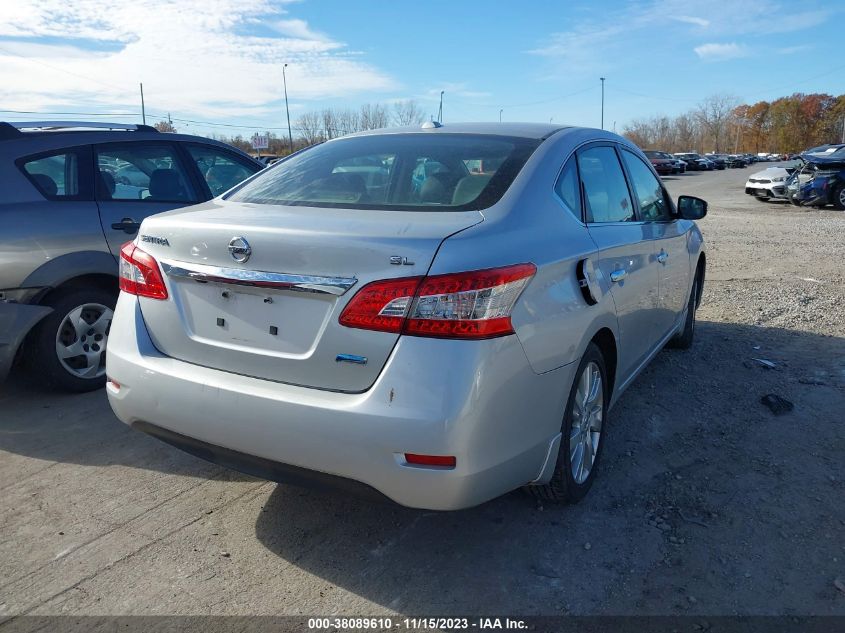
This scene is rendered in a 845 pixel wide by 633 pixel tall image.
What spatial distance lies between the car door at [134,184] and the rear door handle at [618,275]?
321 cm

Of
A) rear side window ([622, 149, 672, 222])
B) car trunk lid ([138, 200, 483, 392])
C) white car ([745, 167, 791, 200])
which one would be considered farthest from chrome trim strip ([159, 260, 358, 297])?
white car ([745, 167, 791, 200])

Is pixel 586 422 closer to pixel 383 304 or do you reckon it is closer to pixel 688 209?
pixel 383 304

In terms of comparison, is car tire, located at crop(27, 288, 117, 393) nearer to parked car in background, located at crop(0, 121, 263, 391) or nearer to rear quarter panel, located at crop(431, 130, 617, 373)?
parked car in background, located at crop(0, 121, 263, 391)

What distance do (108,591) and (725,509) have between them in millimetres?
2651

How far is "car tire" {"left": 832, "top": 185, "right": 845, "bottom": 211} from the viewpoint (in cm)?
1939

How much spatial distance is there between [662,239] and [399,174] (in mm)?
1905

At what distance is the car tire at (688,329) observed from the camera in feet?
17.6

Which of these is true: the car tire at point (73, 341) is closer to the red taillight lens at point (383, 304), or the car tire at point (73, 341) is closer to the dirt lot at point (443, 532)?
the dirt lot at point (443, 532)

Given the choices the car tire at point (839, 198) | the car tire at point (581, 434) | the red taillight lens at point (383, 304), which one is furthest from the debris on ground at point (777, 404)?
the car tire at point (839, 198)

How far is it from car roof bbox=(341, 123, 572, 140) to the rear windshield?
8 centimetres

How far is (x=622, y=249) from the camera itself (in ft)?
11.4

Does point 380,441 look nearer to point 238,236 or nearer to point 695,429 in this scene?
point 238,236

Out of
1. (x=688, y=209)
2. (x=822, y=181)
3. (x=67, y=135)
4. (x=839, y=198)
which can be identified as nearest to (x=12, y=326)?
(x=67, y=135)

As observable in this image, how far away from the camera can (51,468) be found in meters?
3.59
